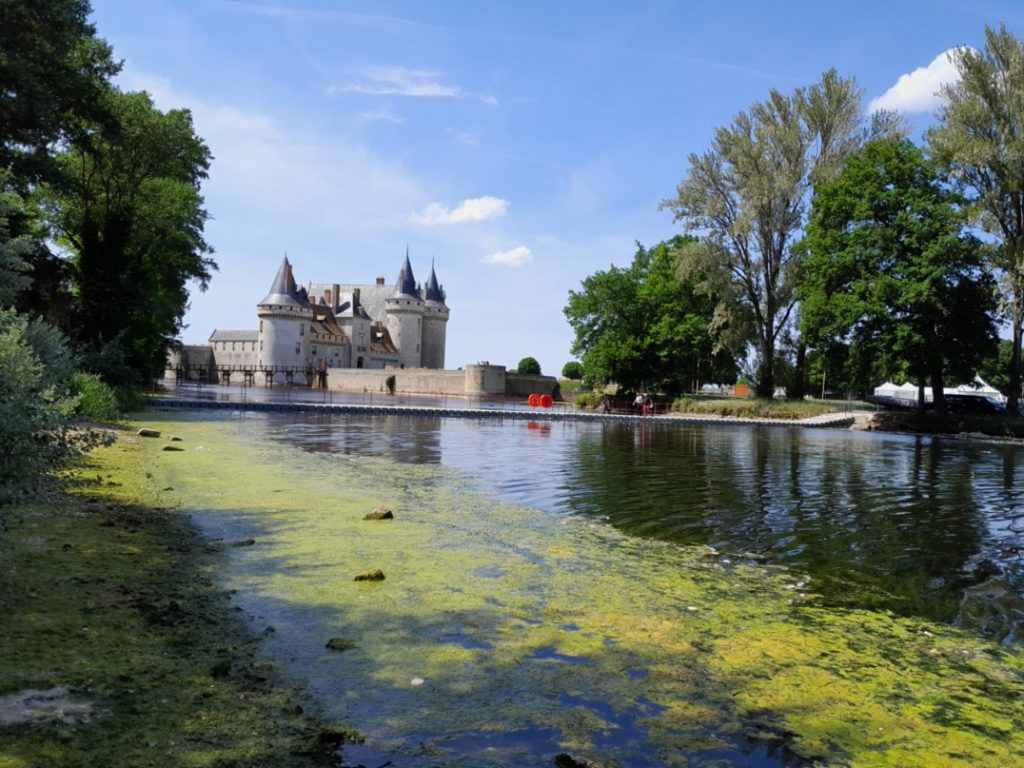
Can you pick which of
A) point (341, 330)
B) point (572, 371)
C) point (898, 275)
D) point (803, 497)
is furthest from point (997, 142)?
point (341, 330)

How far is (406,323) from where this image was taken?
112 m

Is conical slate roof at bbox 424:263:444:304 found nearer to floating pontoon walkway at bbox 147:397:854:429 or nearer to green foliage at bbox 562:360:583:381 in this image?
green foliage at bbox 562:360:583:381

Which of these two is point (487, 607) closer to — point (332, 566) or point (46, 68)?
point (332, 566)

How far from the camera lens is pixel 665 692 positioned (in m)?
4.84

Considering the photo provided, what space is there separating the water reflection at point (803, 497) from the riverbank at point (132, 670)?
5.24 m

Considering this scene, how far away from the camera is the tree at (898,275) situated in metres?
37.6

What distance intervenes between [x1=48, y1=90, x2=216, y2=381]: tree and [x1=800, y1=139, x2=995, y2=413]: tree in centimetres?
3234

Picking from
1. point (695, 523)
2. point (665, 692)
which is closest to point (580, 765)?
point (665, 692)

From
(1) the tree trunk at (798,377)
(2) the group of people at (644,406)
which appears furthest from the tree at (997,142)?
(2) the group of people at (644,406)

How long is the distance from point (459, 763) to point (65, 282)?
3965 cm

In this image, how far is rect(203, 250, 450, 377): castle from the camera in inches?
4026

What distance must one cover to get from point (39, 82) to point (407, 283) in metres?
91.1

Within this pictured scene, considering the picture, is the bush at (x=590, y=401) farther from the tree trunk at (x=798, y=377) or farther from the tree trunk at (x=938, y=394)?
the tree trunk at (x=938, y=394)

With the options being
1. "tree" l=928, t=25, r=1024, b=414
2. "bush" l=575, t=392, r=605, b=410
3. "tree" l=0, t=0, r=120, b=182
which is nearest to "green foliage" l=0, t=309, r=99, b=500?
"tree" l=0, t=0, r=120, b=182
